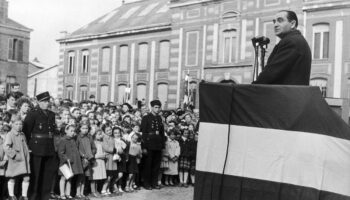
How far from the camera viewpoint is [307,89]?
4680 mm

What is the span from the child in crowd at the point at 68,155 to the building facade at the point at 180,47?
17.5 meters

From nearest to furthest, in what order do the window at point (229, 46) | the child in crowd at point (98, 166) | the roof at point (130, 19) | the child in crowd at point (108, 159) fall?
1. the child in crowd at point (98, 166)
2. the child in crowd at point (108, 159)
3. the window at point (229, 46)
4. the roof at point (130, 19)

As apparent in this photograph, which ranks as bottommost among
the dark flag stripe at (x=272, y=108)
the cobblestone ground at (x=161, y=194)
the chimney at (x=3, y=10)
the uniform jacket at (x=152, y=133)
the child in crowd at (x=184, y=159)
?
the cobblestone ground at (x=161, y=194)

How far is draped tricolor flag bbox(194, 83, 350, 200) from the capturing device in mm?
4586

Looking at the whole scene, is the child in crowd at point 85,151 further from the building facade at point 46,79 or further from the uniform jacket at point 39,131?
the building facade at point 46,79

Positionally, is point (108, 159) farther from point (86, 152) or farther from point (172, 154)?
point (172, 154)

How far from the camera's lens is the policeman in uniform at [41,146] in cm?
913

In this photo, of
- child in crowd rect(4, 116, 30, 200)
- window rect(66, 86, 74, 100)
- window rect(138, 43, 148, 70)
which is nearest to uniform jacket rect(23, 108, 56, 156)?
child in crowd rect(4, 116, 30, 200)

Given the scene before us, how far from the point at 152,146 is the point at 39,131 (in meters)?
3.74

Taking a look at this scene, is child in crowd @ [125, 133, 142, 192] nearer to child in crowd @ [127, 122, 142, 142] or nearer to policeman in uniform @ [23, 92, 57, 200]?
child in crowd @ [127, 122, 142, 142]

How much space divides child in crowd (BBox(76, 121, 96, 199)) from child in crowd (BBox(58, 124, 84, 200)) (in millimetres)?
159

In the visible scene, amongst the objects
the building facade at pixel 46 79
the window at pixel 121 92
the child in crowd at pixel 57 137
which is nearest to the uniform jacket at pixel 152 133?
the child in crowd at pixel 57 137

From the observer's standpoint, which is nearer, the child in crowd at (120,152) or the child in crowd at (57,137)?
the child in crowd at (57,137)

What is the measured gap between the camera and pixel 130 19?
37.3 metres
